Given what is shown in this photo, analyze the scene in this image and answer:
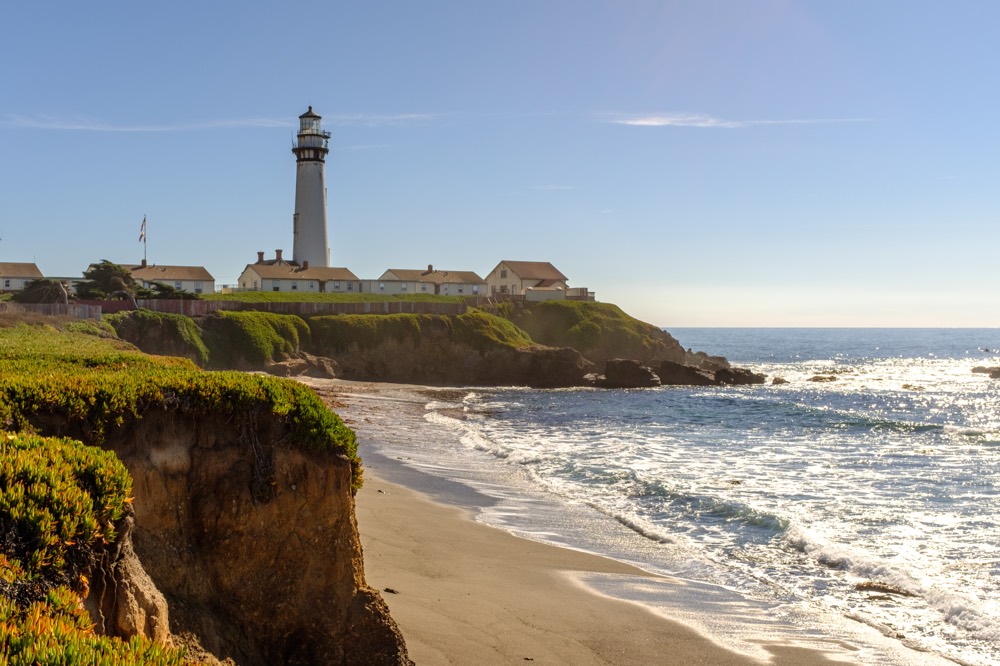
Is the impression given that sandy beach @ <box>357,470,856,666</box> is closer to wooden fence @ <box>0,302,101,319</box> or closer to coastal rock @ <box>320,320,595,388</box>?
A: wooden fence @ <box>0,302,101,319</box>

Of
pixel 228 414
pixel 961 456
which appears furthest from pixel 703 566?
pixel 961 456

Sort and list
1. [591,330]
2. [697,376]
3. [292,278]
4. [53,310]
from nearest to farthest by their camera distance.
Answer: [53,310] → [697,376] → [591,330] → [292,278]

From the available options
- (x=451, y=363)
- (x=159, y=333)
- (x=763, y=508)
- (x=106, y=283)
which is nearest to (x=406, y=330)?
(x=451, y=363)

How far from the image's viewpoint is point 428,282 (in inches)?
4011

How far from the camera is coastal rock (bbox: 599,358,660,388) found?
61.9m

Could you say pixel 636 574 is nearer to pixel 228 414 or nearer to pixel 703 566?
pixel 703 566

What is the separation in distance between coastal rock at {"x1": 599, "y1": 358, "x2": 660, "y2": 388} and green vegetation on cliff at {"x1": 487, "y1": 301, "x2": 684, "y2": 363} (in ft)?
51.7

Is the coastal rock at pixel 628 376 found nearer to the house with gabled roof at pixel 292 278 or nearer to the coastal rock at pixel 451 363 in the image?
the coastal rock at pixel 451 363

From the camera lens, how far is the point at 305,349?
61781mm

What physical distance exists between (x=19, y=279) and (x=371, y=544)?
86.9 meters

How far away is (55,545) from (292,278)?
85.1 meters

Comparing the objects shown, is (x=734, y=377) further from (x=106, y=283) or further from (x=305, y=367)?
(x=106, y=283)

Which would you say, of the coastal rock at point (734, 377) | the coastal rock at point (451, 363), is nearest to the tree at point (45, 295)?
the coastal rock at point (451, 363)

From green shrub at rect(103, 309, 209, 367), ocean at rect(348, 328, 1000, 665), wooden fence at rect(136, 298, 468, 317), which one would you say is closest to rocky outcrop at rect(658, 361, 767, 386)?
wooden fence at rect(136, 298, 468, 317)
